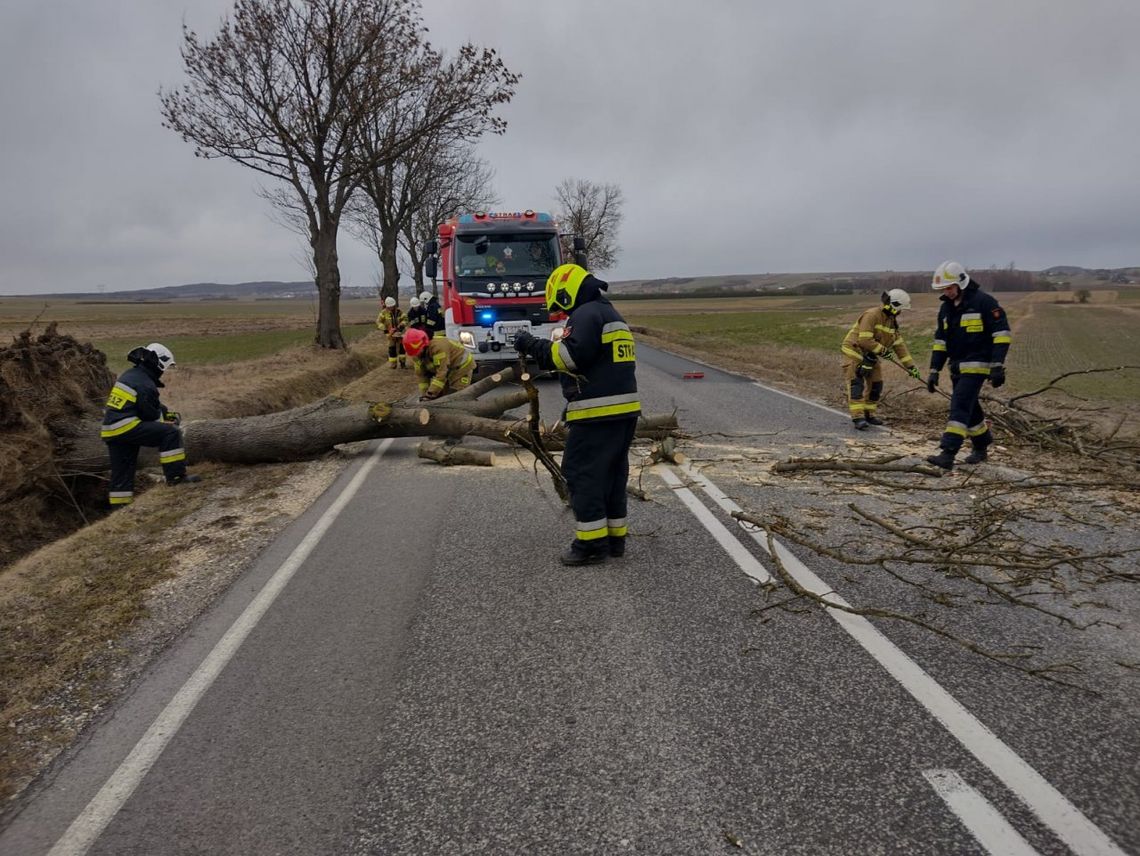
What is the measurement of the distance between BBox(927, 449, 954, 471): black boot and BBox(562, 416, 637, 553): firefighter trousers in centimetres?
400

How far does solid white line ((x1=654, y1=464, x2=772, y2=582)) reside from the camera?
15.2ft

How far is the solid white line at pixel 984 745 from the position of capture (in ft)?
7.57

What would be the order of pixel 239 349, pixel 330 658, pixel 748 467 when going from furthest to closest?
→ 1. pixel 239 349
2. pixel 748 467
3. pixel 330 658

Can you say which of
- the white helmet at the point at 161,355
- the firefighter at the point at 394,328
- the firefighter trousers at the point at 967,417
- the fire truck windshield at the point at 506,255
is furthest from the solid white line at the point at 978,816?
the firefighter at the point at 394,328

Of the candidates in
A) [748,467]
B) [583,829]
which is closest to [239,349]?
[748,467]

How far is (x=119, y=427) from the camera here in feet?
24.3

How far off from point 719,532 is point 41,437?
7.36 m

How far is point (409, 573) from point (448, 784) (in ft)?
7.38

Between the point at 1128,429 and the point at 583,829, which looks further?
the point at 1128,429

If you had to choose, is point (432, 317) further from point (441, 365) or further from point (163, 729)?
point (163, 729)

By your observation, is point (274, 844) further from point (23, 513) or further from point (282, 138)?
point (282, 138)

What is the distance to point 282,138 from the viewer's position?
18297mm

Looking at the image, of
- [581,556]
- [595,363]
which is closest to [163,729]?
[581,556]

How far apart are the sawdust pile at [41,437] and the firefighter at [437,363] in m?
3.96
